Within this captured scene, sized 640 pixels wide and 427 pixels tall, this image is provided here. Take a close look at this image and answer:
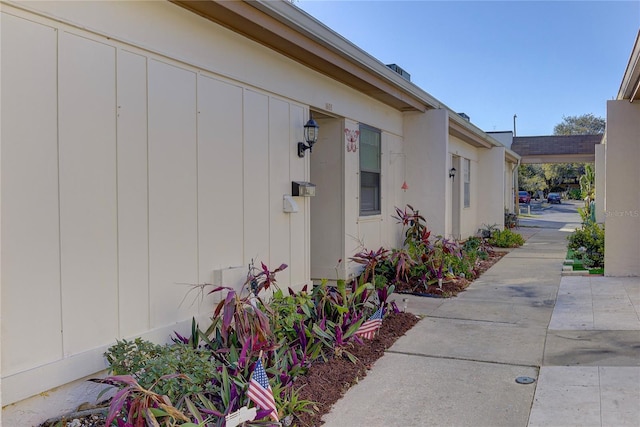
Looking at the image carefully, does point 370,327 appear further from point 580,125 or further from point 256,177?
point 580,125

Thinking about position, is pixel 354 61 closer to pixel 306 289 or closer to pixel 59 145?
pixel 306 289

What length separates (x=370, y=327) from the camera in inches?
192

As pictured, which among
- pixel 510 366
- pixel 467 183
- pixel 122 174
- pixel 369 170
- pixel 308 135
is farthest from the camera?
pixel 467 183

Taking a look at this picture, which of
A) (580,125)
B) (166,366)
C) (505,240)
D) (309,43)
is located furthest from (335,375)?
(580,125)

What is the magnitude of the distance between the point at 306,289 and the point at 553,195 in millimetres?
45172

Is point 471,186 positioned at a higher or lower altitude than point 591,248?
higher

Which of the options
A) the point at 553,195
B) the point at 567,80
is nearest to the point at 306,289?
the point at 567,80

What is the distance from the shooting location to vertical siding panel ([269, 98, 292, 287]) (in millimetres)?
5605

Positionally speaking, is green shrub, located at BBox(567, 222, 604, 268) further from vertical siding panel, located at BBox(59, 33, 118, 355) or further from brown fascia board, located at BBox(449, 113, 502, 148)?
vertical siding panel, located at BBox(59, 33, 118, 355)

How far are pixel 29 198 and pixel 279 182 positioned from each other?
3002 mm

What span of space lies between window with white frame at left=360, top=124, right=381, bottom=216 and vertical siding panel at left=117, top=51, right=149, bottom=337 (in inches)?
173

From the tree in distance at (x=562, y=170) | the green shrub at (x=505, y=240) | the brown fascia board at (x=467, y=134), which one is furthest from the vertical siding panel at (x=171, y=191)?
the tree in distance at (x=562, y=170)

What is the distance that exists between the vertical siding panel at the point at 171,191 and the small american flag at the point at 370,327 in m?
1.56

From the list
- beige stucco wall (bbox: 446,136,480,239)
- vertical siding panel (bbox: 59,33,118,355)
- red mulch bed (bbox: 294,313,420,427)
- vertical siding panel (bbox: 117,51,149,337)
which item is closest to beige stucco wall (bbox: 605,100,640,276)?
beige stucco wall (bbox: 446,136,480,239)
